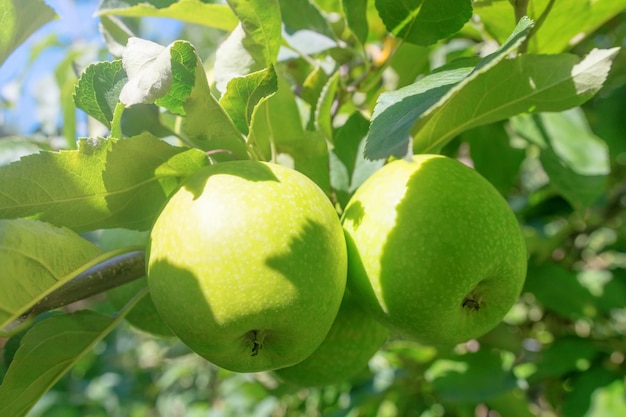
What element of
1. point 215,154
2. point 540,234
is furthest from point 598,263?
point 215,154

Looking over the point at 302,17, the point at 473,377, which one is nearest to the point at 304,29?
the point at 302,17

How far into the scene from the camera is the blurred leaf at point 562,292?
1.55 metres

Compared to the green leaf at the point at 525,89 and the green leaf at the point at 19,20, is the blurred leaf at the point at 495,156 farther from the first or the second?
the green leaf at the point at 19,20

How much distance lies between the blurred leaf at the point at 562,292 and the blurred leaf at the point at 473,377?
0.20m

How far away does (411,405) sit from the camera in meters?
1.70

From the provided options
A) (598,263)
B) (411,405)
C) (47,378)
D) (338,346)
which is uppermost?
(47,378)

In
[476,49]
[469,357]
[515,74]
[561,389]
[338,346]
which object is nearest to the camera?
[515,74]

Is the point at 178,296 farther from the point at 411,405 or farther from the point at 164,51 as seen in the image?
the point at 411,405

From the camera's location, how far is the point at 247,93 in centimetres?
80

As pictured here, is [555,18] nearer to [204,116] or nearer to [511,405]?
[204,116]

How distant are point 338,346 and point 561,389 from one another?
108cm

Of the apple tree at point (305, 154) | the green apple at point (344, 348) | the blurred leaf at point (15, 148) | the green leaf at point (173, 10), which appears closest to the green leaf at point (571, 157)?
the apple tree at point (305, 154)

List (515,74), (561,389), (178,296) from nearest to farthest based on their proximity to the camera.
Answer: (178,296) → (515,74) → (561,389)

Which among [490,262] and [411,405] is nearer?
[490,262]
